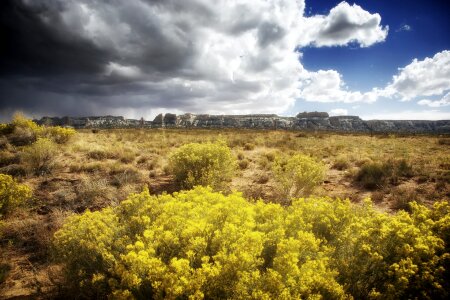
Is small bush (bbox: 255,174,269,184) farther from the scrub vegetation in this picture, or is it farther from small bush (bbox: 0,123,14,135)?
small bush (bbox: 0,123,14,135)

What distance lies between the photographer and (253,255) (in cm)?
340

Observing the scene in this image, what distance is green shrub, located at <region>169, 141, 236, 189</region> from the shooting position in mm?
8750

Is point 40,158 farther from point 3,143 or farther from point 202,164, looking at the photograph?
point 202,164

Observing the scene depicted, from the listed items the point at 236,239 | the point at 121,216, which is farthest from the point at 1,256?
the point at 236,239

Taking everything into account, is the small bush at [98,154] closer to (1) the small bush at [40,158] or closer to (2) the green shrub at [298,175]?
(1) the small bush at [40,158]

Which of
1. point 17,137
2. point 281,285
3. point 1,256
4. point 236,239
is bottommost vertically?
point 1,256

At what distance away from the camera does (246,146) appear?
57.3 ft

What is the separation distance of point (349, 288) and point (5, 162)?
12.7m

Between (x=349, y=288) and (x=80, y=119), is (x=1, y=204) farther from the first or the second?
(x=80, y=119)

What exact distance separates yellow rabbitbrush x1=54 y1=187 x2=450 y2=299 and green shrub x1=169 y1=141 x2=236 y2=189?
3.90m

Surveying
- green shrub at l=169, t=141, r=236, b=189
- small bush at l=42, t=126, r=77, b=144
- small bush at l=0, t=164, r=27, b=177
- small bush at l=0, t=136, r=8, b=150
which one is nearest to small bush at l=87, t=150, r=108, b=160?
small bush at l=0, t=164, r=27, b=177

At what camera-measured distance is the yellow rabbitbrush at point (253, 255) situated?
307 cm

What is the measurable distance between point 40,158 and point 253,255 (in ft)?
→ 33.8

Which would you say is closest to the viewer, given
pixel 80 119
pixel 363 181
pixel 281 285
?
pixel 281 285
